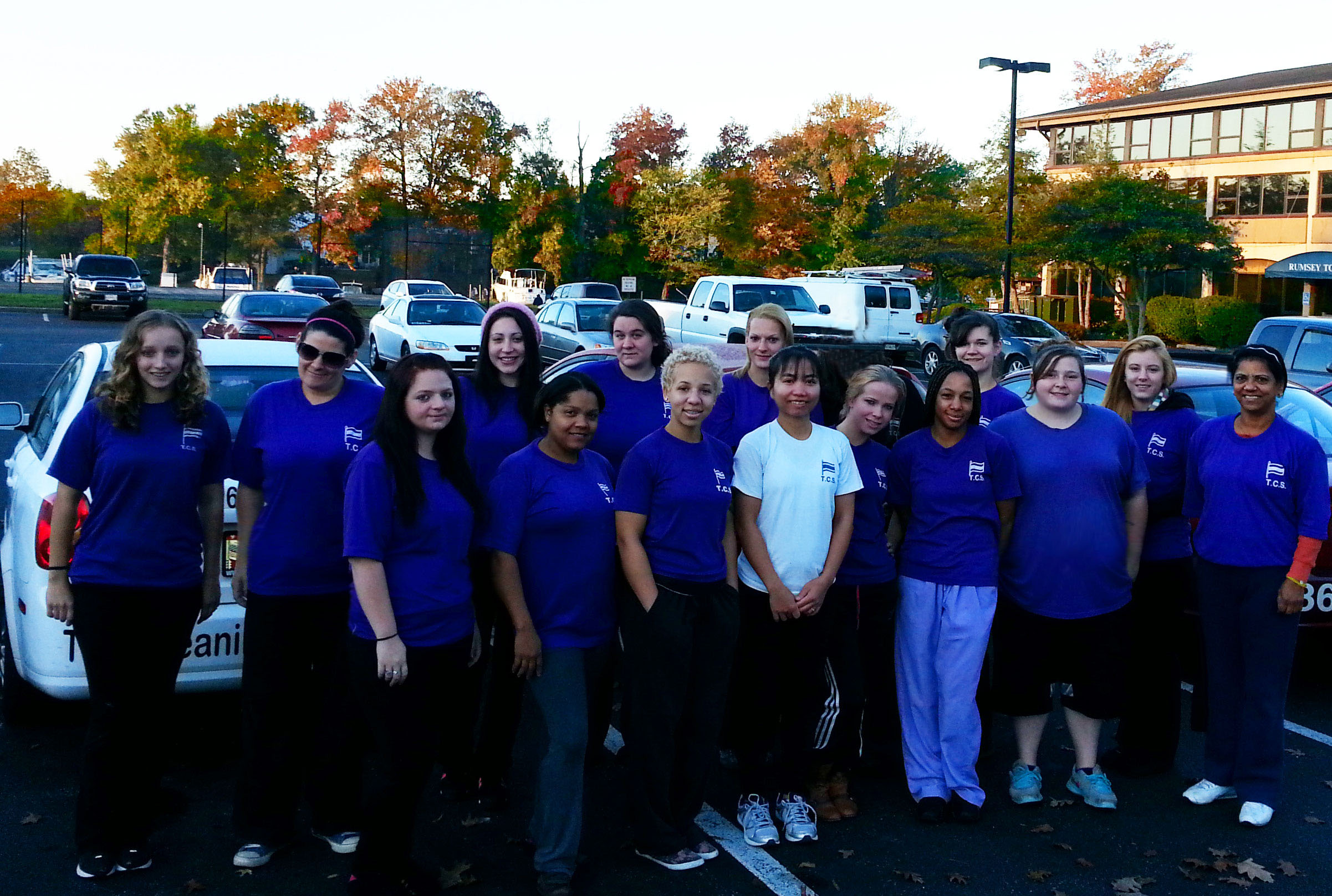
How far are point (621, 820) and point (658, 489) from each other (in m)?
1.45

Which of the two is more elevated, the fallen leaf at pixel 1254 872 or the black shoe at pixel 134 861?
the black shoe at pixel 134 861

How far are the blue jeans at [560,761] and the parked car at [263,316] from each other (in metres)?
16.7

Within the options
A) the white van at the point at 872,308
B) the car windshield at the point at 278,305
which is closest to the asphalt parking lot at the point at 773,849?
the car windshield at the point at 278,305

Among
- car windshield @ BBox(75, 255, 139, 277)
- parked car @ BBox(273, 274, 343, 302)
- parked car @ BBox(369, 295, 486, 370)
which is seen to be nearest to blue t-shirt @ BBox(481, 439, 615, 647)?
parked car @ BBox(369, 295, 486, 370)

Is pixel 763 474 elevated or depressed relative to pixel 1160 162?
depressed

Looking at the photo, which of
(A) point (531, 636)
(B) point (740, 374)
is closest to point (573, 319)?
(B) point (740, 374)

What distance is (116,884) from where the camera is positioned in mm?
4070

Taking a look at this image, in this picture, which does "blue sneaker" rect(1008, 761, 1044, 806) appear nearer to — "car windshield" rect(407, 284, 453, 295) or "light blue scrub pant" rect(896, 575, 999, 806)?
"light blue scrub pant" rect(896, 575, 999, 806)

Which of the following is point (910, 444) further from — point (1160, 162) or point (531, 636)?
point (1160, 162)

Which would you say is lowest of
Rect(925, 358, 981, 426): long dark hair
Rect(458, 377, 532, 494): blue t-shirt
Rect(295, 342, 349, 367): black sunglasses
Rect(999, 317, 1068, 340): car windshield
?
Rect(458, 377, 532, 494): blue t-shirt

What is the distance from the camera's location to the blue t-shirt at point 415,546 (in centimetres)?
372

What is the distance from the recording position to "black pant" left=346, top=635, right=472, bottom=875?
3.81 m

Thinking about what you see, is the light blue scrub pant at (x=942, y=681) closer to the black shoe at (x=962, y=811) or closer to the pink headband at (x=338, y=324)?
the black shoe at (x=962, y=811)

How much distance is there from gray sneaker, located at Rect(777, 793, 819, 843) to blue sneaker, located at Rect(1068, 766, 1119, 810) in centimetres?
116
